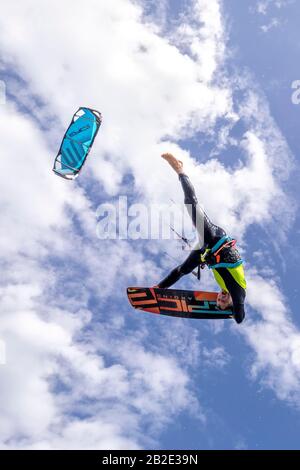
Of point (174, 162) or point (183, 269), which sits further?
point (183, 269)

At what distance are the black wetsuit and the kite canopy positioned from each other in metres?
5.90

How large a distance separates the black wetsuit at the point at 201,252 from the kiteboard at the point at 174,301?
70.7 inches

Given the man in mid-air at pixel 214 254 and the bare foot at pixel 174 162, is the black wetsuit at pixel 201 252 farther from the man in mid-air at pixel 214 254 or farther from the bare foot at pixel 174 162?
the bare foot at pixel 174 162

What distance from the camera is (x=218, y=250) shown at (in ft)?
33.4

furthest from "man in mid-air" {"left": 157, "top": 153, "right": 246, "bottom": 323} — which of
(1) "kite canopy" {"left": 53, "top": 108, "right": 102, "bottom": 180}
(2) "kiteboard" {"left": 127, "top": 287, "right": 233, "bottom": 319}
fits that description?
(1) "kite canopy" {"left": 53, "top": 108, "right": 102, "bottom": 180}

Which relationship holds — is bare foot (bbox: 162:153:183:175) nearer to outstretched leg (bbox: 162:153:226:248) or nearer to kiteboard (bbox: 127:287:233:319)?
outstretched leg (bbox: 162:153:226:248)

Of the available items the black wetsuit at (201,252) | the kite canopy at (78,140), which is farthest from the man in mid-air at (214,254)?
the kite canopy at (78,140)

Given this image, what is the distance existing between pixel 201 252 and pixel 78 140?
701 cm

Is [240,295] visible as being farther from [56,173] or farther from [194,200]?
[56,173]

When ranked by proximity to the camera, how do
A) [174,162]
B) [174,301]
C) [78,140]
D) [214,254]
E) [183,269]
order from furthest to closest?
[78,140]
[174,301]
[183,269]
[214,254]
[174,162]

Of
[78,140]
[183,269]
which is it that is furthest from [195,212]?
[78,140]

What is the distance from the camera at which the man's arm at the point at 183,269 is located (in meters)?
10.6

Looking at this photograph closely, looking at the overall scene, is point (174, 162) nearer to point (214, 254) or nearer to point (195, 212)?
point (195, 212)

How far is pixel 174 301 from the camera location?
13.0 meters
